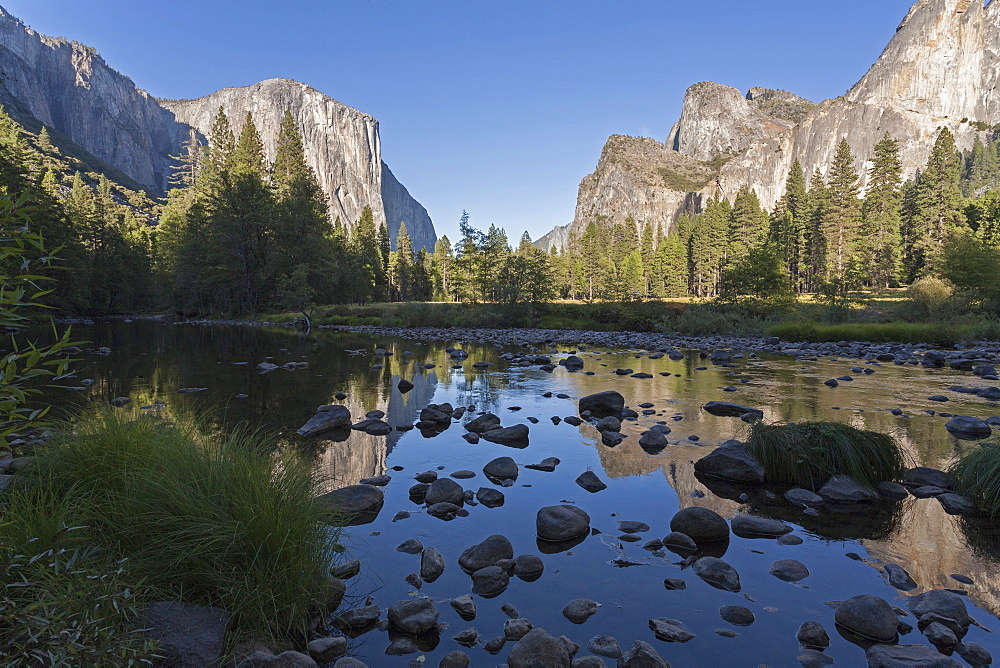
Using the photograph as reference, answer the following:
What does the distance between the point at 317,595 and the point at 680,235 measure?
122356 millimetres

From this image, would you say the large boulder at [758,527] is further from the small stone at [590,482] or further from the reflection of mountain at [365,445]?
the reflection of mountain at [365,445]

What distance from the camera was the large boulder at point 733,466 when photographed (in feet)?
24.6

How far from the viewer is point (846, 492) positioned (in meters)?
6.67

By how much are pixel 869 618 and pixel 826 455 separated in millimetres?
3772

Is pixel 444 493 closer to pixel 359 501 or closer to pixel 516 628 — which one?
pixel 359 501

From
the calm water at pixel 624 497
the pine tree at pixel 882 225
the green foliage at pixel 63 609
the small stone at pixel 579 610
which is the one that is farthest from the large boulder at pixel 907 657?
the pine tree at pixel 882 225

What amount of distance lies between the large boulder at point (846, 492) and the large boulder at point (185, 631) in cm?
704

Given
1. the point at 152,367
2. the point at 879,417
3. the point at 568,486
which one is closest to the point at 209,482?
the point at 568,486

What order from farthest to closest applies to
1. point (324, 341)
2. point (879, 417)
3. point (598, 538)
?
1. point (324, 341)
2. point (879, 417)
3. point (598, 538)

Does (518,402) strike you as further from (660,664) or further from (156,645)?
(156,645)

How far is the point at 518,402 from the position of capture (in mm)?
13789

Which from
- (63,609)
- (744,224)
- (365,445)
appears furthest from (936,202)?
(63,609)

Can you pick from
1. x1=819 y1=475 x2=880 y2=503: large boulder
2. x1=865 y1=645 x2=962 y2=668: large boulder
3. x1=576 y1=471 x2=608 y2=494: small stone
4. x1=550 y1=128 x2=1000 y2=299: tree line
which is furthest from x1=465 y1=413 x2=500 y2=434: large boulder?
x1=550 y1=128 x2=1000 y2=299: tree line

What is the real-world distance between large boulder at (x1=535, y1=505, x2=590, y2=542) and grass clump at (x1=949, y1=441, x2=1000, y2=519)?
4.92 m
